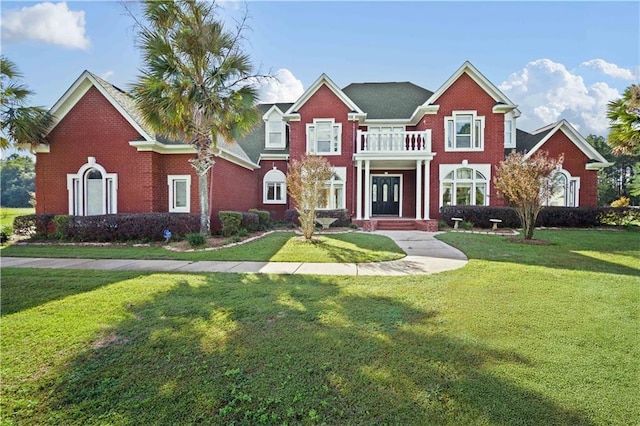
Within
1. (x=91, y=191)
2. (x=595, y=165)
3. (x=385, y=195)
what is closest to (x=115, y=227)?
(x=91, y=191)

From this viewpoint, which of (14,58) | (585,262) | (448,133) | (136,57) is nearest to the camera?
(585,262)

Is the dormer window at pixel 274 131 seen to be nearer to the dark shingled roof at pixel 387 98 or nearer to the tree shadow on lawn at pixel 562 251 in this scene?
the dark shingled roof at pixel 387 98

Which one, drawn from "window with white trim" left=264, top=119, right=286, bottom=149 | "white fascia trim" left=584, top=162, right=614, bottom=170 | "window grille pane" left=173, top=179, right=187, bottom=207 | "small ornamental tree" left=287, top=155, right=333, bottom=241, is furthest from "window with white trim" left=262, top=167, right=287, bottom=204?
"white fascia trim" left=584, top=162, right=614, bottom=170

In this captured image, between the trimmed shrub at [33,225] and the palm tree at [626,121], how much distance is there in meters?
23.7

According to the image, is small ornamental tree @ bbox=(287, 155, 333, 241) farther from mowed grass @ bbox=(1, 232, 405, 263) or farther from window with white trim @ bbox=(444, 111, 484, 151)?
window with white trim @ bbox=(444, 111, 484, 151)

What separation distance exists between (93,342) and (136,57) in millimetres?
12132

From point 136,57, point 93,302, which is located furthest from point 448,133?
point 93,302

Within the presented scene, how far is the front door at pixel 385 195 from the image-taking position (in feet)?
68.5

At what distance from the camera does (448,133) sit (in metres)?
18.8

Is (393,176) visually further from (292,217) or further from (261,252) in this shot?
(261,252)

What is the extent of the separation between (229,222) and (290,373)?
11.0 metres

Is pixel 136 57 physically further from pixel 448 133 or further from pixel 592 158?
pixel 592 158

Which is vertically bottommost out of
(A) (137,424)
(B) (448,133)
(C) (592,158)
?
(A) (137,424)

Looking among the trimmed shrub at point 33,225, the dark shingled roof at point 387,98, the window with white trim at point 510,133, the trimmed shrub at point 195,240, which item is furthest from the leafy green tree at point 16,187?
the window with white trim at point 510,133
